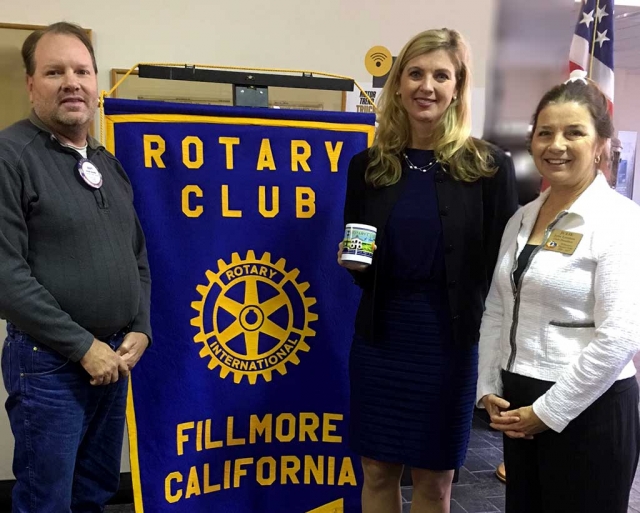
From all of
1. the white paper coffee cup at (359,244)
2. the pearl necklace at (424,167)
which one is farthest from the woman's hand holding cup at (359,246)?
the pearl necklace at (424,167)

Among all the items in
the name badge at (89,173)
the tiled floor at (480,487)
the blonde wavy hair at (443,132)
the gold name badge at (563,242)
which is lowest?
the tiled floor at (480,487)

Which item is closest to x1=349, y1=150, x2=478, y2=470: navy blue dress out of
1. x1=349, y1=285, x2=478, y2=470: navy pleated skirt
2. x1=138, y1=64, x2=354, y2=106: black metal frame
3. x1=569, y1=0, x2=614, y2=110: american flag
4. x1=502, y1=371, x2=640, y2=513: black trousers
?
x1=349, y1=285, x2=478, y2=470: navy pleated skirt

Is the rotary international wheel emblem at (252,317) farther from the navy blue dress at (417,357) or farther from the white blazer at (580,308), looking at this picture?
the white blazer at (580,308)

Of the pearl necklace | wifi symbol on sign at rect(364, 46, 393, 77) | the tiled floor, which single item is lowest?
the tiled floor

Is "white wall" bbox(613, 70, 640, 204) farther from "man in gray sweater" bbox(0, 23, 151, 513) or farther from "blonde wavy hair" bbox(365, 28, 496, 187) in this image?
"man in gray sweater" bbox(0, 23, 151, 513)

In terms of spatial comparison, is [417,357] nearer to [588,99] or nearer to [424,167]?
[424,167]

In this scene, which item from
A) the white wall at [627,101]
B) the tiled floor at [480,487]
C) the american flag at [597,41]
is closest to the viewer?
the tiled floor at [480,487]

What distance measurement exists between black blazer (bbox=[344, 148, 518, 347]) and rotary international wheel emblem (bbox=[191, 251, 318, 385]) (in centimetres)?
42

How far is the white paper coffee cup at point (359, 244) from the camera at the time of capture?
151cm

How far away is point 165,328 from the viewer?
6.56ft

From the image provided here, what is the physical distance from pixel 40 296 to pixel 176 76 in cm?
88

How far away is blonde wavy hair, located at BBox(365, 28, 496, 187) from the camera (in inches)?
63.7

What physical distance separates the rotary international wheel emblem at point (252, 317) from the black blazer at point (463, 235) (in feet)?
1.39

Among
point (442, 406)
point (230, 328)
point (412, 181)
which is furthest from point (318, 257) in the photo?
point (442, 406)
